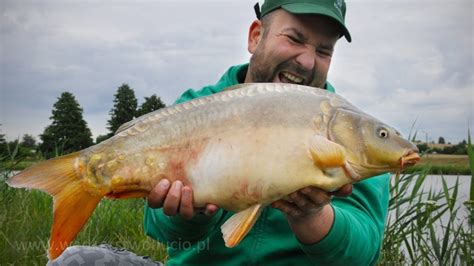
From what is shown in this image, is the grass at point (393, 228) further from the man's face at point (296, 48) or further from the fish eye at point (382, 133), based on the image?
the fish eye at point (382, 133)

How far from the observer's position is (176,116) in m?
1.41

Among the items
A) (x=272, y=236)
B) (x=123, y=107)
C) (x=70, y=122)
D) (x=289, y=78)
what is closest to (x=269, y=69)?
(x=289, y=78)

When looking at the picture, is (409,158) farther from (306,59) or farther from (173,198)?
(306,59)

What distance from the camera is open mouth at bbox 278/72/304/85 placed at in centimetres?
201

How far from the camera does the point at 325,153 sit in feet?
4.21

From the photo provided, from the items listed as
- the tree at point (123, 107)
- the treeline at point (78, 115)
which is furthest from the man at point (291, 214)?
the tree at point (123, 107)

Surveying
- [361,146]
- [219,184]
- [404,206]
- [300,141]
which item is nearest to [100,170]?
[219,184]

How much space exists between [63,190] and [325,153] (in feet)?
1.95

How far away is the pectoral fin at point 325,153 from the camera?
50.5 inches

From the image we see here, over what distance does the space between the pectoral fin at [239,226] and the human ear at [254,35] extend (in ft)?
2.96

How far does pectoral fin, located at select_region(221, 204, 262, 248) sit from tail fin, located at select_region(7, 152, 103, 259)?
306mm

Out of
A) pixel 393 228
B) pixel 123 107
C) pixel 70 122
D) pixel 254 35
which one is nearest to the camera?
pixel 254 35

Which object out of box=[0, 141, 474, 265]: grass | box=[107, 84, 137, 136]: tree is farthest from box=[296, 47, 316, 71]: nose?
box=[107, 84, 137, 136]: tree

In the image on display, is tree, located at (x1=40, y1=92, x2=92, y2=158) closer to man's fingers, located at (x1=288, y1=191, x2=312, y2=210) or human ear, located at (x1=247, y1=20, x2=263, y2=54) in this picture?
human ear, located at (x1=247, y1=20, x2=263, y2=54)
